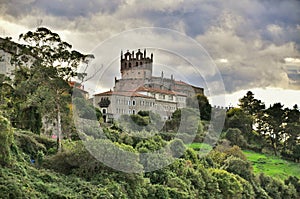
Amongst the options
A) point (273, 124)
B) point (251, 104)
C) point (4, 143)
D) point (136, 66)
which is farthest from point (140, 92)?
point (4, 143)

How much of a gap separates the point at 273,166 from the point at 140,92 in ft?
51.8

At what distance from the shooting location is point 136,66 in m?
34.4

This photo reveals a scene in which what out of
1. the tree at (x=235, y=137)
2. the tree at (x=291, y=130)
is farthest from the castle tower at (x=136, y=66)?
the tree at (x=291, y=130)

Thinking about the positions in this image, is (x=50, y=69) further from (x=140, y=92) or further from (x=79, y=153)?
(x=140, y=92)

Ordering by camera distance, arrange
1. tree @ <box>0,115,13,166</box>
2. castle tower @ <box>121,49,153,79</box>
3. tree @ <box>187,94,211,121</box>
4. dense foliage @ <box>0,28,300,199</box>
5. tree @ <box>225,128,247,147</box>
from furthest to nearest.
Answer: tree @ <box>225,128,247,147</box> < tree @ <box>187,94,211,121</box> < castle tower @ <box>121,49,153,79</box> < dense foliage @ <box>0,28,300,199</box> < tree @ <box>0,115,13,166</box>

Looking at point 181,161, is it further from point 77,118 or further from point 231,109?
point 231,109

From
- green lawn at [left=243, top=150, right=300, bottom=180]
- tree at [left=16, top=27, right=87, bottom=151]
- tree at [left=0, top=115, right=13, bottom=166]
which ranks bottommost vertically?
green lawn at [left=243, top=150, right=300, bottom=180]

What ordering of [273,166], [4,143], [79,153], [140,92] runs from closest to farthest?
[4,143] → [79,153] → [140,92] → [273,166]

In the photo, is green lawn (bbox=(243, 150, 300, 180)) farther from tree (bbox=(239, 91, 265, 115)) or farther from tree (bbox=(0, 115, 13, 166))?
tree (bbox=(0, 115, 13, 166))

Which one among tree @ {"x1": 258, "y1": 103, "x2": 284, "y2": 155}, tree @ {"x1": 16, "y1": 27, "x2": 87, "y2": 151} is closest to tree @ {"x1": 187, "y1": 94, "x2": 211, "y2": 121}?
tree @ {"x1": 258, "y1": 103, "x2": 284, "y2": 155}

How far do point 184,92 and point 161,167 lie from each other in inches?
868

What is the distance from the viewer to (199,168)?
104ft

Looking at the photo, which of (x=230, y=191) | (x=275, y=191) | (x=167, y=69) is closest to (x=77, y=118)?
(x=167, y=69)

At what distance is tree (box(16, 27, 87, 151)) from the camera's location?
2648 centimetres
